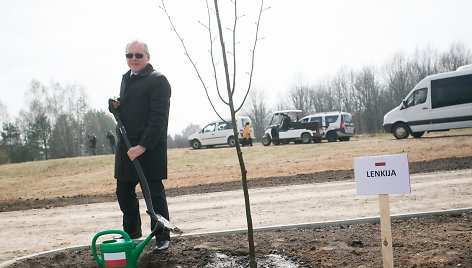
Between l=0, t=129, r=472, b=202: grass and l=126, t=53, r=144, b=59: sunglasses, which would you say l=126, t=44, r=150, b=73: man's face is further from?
l=0, t=129, r=472, b=202: grass

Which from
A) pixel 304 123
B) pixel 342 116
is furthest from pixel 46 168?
pixel 342 116

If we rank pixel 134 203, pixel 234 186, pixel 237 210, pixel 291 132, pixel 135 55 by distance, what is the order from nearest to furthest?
pixel 135 55, pixel 134 203, pixel 237 210, pixel 234 186, pixel 291 132

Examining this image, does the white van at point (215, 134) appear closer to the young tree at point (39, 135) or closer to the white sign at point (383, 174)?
the white sign at point (383, 174)

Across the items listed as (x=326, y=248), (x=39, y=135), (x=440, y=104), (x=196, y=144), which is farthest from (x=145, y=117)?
(x=39, y=135)

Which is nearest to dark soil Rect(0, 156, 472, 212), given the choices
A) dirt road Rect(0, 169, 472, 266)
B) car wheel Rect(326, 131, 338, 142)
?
dirt road Rect(0, 169, 472, 266)

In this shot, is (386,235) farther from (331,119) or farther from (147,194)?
(331,119)

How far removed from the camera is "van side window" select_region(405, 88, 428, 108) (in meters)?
20.8

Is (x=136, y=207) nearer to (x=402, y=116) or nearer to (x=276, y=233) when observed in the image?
(x=276, y=233)

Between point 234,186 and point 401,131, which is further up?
point 401,131

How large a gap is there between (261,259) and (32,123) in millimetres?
66025

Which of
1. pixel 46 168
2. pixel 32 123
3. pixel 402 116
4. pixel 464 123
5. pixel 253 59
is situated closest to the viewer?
pixel 253 59

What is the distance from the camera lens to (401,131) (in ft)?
71.7

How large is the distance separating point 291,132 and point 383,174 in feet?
81.0

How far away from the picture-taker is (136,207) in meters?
4.59
